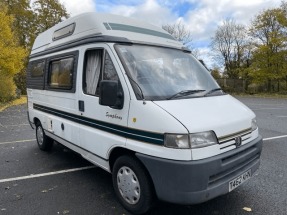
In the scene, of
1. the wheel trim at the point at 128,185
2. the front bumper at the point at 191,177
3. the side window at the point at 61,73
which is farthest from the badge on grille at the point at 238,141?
the side window at the point at 61,73

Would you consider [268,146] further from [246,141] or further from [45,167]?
[45,167]

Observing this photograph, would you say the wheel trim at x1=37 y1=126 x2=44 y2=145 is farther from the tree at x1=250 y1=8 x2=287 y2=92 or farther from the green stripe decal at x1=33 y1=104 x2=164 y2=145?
the tree at x1=250 y1=8 x2=287 y2=92

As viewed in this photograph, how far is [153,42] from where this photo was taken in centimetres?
431

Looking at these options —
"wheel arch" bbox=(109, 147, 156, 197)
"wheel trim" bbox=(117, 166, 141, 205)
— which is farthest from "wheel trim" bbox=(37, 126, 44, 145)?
"wheel trim" bbox=(117, 166, 141, 205)

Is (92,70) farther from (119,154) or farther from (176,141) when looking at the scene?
(176,141)

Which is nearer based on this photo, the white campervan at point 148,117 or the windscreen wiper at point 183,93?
the white campervan at point 148,117

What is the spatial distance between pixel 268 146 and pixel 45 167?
5.26 meters

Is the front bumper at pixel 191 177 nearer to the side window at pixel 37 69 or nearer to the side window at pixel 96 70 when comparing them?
the side window at pixel 96 70

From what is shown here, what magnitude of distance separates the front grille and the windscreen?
0.72m

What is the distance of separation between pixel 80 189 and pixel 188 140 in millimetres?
2289

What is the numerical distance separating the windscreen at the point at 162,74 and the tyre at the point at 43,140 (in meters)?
3.69

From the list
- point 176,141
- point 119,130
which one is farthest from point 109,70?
point 176,141

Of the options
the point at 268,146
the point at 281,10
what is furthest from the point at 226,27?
the point at 268,146

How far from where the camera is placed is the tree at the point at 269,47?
3409 centimetres
